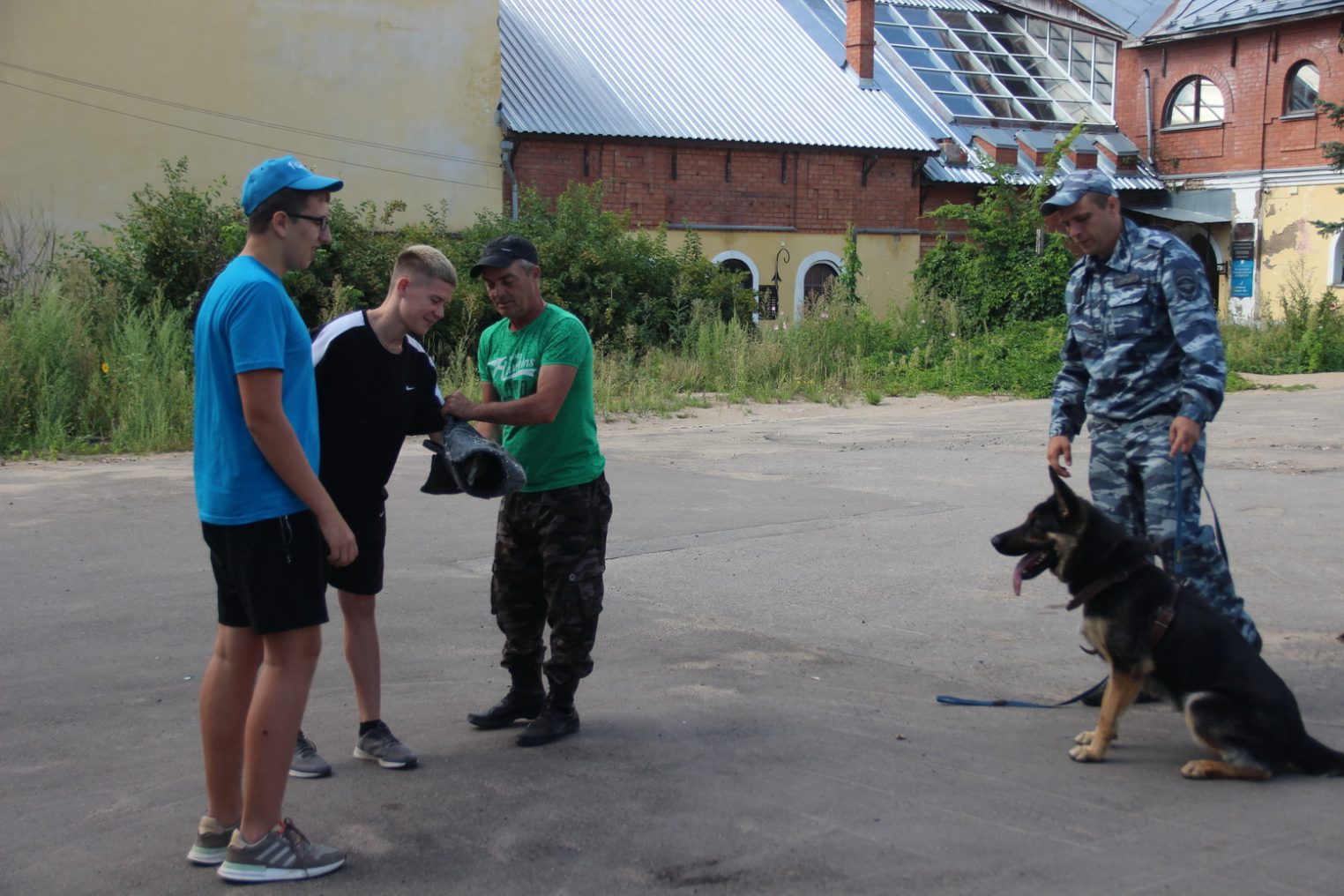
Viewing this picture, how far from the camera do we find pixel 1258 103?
33.2 m

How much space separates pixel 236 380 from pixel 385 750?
1581 mm

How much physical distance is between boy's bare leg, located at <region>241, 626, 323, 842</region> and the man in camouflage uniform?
10.3 ft

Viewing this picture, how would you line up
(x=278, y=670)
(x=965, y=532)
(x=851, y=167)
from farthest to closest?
(x=851, y=167)
(x=965, y=532)
(x=278, y=670)

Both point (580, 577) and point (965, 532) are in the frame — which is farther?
point (965, 532)

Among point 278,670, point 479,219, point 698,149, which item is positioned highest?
point 698,149

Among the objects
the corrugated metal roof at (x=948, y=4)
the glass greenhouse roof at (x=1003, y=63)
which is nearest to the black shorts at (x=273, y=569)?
the glass greenhouse roof at (x=1003, y=63)

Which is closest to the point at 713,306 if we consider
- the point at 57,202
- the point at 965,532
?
the point at 57,202

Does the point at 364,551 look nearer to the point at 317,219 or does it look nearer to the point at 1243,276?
the point at 317,219

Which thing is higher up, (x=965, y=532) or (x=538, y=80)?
(x=538, y=80)

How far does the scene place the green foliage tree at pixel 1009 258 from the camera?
25984 mm

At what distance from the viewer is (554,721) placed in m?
4.80

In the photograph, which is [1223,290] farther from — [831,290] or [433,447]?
[433,447]

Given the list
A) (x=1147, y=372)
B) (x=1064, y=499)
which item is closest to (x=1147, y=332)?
(x=1147, y=372)

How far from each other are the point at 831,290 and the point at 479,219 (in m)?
6.66
